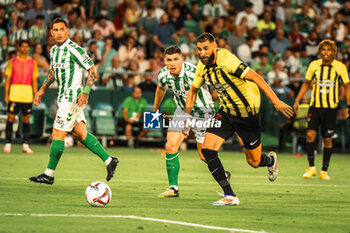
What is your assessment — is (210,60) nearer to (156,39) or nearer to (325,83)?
(325,83)

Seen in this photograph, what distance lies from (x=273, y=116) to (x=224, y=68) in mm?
11773

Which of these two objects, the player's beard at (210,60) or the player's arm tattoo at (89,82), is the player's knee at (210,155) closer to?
the player's beard at (210,60)

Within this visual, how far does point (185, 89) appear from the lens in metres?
10.2

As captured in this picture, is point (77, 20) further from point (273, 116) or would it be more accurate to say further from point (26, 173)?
point (26, 173)

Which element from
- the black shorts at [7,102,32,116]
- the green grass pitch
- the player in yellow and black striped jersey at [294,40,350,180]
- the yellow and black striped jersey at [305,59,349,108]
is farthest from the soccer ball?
the black shorts at [7,102,32,116]

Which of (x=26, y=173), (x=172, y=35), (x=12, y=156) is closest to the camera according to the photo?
(x=26, y=173)

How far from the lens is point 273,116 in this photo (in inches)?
804

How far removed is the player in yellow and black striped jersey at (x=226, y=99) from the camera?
8.77 m

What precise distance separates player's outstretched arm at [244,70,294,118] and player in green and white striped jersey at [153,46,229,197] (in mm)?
1550

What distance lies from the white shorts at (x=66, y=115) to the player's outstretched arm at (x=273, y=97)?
300 centimetres

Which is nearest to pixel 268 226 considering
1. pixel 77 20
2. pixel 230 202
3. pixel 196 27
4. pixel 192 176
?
pixel 230 202

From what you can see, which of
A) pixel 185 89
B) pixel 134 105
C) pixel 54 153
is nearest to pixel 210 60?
pixel 185 89


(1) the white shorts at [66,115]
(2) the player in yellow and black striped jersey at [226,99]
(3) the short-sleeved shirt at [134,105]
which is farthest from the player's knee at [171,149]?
(3) the short-sleeved shirt at [134,105]

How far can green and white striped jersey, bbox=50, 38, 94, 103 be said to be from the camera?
10.7 metres
